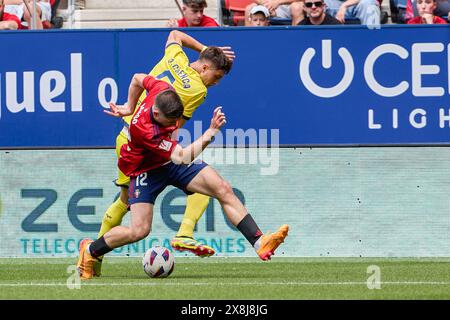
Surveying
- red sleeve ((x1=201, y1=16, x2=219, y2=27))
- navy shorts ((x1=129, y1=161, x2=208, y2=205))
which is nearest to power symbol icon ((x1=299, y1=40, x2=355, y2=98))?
red sleeve ((x1=201, y1=16, x2=219, y2=27))

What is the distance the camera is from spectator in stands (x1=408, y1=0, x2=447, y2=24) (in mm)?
14570

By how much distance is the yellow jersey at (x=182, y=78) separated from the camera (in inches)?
455

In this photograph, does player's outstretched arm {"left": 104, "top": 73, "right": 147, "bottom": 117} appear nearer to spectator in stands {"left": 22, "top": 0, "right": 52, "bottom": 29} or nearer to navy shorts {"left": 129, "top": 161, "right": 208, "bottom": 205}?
navy shorts {"left": 129, "top": 161, "right": 208, "bottom": 205}

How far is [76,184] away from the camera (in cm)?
1388

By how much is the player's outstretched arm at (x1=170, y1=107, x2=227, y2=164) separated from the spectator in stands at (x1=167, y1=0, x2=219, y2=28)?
4.11m

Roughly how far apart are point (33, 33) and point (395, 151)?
4436 mm

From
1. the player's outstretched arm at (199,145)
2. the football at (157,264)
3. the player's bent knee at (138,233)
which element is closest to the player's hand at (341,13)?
the player's outstretched arm at (199,145)

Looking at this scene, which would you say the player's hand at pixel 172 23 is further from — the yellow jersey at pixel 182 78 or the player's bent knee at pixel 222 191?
the player's bent knee at pixel 222 191

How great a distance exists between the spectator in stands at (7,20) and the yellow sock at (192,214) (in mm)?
4297

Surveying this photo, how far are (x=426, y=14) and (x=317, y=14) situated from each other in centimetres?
134

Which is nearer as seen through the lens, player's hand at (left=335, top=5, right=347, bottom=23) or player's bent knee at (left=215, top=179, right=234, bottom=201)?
player's bent knee at (left=215, top=179, right=234, bottom=201)

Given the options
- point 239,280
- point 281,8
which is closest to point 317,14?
point 281,8
